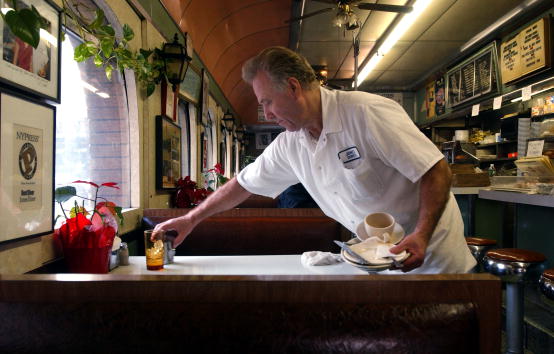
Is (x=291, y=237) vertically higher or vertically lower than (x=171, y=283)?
lower

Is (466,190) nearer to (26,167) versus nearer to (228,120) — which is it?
(26,167)

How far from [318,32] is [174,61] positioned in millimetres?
4340

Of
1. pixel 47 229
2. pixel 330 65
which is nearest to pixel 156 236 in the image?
pixel 47 229

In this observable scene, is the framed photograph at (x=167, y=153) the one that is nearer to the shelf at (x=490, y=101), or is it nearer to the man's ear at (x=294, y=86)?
the man's ear at (x=294, y=86)

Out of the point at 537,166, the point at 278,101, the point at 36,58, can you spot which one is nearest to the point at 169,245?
the point at 278,101

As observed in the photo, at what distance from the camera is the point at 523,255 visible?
6.91ft

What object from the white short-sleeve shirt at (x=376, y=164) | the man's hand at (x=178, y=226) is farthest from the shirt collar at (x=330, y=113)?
the man's hand at (x=178, y=226)

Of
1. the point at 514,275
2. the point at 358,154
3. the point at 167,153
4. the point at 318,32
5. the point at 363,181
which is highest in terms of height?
the point at 318,32

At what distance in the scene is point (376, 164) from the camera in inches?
65.9

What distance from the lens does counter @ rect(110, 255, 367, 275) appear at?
5.00ft

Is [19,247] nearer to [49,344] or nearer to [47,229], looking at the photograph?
[47,229]

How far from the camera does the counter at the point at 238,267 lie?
152 cm

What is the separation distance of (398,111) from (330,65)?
25.1 ft

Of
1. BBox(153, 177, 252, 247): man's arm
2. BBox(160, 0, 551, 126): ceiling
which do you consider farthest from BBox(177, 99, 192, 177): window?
BBox(153, 177, 252, 247): man's arm
